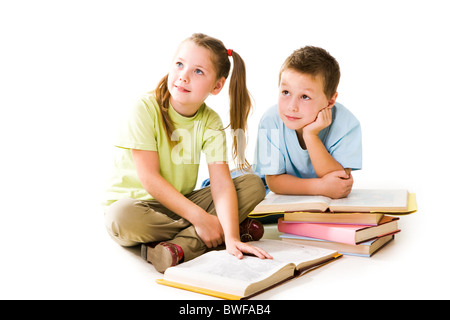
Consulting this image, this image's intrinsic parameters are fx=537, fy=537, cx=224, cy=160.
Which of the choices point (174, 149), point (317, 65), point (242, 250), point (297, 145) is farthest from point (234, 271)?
point (317, 65)

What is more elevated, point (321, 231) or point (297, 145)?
point (297, 145)

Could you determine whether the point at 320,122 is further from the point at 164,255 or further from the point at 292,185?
the point at 164,255

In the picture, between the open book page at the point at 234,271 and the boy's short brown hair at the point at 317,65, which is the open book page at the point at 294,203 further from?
the boy's short brown hair at the point at 317,65

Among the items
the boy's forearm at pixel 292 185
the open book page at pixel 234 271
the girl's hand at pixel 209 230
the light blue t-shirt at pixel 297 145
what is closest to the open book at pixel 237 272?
the open book page at pixel 234 271

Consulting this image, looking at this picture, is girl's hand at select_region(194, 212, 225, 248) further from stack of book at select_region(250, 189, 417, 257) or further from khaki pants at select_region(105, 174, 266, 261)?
stack of book at select_region(250, 189, 417, 257)

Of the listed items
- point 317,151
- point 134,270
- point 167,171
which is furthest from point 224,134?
point 134,270

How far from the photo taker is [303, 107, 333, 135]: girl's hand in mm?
1896

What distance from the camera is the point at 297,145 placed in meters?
1.99

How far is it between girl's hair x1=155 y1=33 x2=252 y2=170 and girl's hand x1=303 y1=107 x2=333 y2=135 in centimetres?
24

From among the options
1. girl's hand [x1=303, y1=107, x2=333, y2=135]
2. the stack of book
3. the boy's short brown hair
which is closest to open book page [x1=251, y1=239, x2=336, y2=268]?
the stack of book

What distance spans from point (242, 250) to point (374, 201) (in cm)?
53

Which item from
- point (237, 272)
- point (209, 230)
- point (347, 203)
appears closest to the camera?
point (237, 272)

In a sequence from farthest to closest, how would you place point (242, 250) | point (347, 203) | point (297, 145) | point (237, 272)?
point (297, 145) → point (347, 203) → point (242, 250) → point (237, 272)

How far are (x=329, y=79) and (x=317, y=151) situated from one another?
26cm
